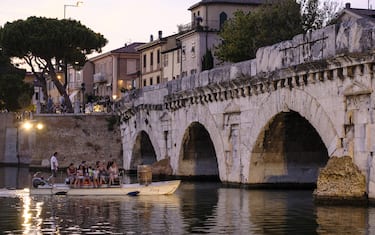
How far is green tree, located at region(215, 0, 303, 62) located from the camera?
6047 centimetres

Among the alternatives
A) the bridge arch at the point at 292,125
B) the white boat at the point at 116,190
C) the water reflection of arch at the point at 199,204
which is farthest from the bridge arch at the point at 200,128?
the white boat at the point at 116,190

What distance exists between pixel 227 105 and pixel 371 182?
40.1 ft

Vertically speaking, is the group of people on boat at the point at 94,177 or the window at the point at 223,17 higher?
the window at the point at 223,17

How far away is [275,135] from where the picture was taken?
3694 cm

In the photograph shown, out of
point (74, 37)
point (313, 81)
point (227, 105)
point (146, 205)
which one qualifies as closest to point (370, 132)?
point (313, 81)

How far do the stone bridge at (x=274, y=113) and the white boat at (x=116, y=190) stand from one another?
11.8 feet

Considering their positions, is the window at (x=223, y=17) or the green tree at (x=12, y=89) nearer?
the window at (x=223, y=17)

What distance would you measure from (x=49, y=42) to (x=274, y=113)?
40.0 m

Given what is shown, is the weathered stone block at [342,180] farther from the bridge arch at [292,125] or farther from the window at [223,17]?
the window at [223,17]

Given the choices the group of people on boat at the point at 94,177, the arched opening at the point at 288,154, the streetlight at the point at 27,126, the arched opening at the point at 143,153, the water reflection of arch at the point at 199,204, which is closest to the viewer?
the water reflection of arch at the point at 199,204

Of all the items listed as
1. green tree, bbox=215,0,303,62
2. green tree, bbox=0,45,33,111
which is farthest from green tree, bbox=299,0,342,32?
green tree, bbox=0,45,33,111

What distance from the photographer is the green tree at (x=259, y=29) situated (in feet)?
198

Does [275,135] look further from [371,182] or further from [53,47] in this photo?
[53,47]

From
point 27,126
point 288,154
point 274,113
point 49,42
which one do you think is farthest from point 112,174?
point 49,42
